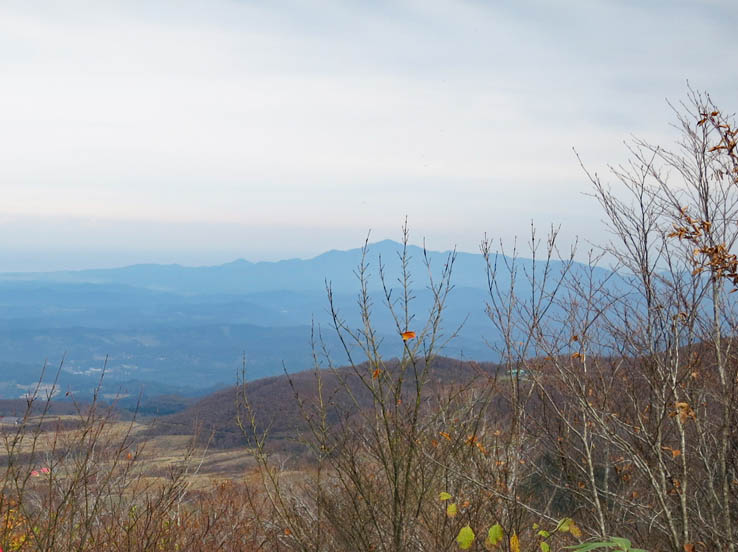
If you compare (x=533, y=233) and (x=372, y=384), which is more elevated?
(x=533, y=233)

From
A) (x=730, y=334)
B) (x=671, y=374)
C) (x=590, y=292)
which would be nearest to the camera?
(x=671, y=374)

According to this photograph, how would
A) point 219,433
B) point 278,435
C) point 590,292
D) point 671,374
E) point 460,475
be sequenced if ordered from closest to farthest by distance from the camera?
point 671,374
point 460,475
point 590,292
point 278,435
point 219,433

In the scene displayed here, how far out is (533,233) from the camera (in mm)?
6234

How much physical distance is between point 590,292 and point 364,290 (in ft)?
8.18

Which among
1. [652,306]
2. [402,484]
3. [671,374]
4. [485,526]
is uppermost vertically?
[652,306]

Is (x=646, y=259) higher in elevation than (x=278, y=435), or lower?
higher

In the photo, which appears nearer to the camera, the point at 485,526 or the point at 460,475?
the point at 460,475

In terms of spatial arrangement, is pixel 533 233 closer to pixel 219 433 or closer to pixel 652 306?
pixel 652 306

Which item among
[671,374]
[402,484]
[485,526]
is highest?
[671,374]

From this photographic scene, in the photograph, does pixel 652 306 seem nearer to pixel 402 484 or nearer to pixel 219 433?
pixel 402 484

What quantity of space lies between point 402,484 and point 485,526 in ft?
4.68

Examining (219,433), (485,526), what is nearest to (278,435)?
(219,433)

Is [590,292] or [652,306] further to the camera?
[590,292]

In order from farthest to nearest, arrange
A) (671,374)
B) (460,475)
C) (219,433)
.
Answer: (219,433) < (460,475) < (671,374)
